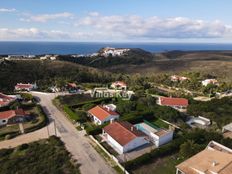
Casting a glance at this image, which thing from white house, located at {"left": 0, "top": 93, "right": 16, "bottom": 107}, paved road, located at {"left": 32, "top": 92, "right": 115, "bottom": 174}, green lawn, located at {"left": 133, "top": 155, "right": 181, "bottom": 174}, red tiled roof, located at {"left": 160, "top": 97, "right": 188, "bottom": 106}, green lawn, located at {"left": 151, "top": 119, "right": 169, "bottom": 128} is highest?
white house, located at {"left": 0, "top": 93, "right": 16, "bottom": 107}

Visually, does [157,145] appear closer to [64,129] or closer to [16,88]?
[64,129]

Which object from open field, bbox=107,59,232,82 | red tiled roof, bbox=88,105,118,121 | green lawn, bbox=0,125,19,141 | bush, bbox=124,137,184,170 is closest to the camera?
bush, bbox=124,137,184,170

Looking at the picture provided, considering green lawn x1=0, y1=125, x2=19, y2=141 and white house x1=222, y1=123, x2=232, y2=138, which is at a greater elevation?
green lawn x1=0, y1=125, x2=19, y2=141

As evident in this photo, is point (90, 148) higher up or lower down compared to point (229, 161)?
lower down

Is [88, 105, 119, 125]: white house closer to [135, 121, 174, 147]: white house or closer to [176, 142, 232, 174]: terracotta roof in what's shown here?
[135, 121, 174, 147]: white house

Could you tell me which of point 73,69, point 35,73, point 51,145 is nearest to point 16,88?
point 35,73

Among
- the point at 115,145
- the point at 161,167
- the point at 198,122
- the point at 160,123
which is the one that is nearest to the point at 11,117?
the point at 115,145

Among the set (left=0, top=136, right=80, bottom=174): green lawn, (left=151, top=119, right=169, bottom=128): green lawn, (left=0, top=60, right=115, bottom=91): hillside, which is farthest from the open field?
(left=0, top=136, right=80, bottom=174): green lawn

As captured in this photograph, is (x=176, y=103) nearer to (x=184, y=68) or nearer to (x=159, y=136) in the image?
(x=159, y=136)

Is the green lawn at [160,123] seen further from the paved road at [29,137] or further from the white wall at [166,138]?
the paved road at [29,137]
